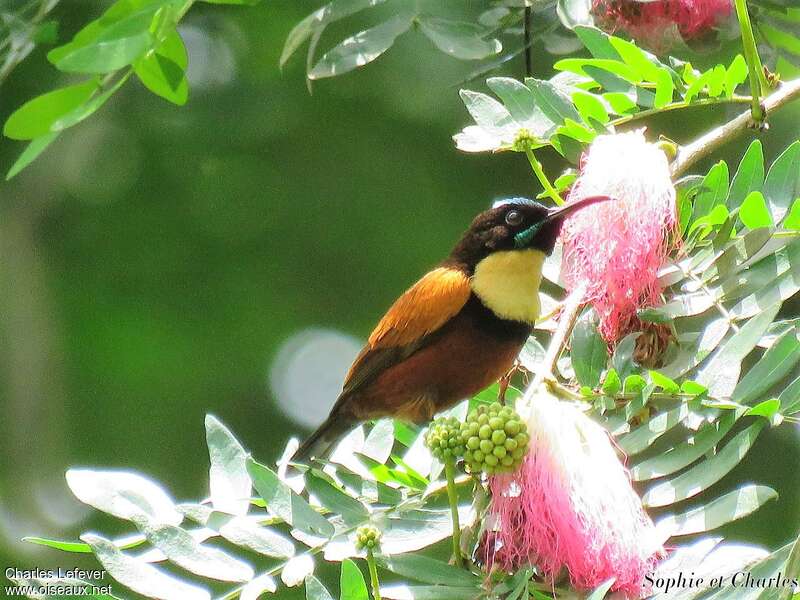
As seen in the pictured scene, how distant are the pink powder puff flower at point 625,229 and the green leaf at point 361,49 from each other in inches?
23.4

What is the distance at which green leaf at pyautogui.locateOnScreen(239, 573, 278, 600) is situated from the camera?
8.21 feet

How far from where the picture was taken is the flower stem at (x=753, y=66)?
2756 mm

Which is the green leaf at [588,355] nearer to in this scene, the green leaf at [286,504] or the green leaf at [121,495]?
the green leaf at [286,504]

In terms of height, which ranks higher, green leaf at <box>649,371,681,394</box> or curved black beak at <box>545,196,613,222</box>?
curved black beak at <box>545,196,613,222</box>

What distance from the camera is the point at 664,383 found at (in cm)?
248

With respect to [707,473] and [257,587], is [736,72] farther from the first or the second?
[257,587]

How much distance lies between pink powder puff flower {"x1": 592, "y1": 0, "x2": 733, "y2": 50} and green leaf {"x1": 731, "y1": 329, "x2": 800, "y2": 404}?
1.38 meters

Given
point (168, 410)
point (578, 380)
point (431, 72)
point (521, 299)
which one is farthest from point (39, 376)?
point (578, 380)

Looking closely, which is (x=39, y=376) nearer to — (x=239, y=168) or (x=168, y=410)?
(x=168, y=410)

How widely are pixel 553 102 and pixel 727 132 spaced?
1.37 ft

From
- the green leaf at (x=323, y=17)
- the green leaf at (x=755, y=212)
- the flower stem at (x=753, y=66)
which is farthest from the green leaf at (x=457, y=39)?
the green leaf at (x=755, y=212)

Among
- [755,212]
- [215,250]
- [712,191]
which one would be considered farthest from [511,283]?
[215,250]

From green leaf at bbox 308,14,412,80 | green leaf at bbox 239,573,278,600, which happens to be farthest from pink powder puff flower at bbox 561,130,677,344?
green leaf at bbox 239,573,278,600

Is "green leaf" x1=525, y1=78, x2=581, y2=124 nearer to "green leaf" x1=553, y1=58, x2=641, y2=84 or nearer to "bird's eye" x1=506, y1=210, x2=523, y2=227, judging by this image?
"green leaf" x1=553, y1=58, x2=641, y2=84
